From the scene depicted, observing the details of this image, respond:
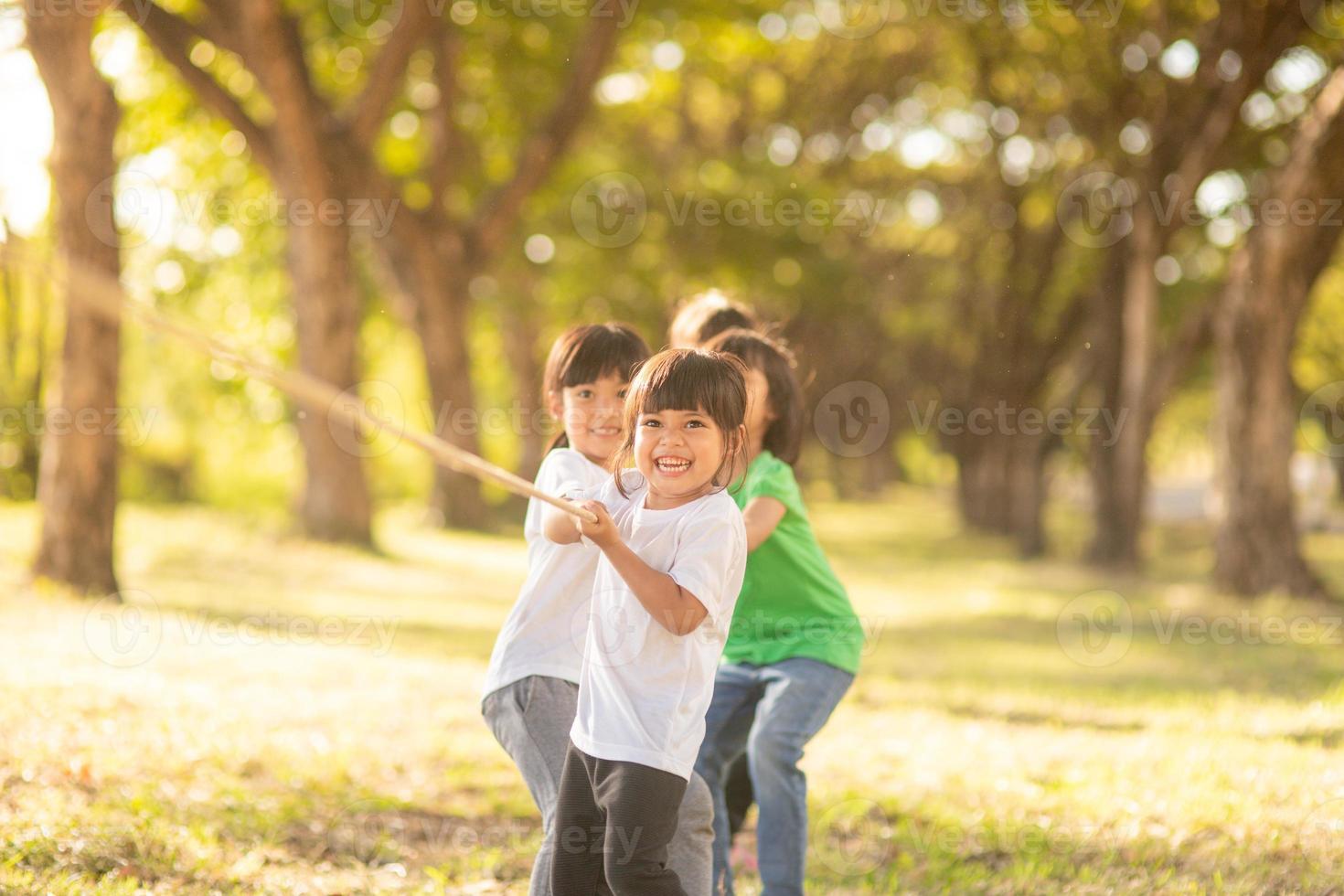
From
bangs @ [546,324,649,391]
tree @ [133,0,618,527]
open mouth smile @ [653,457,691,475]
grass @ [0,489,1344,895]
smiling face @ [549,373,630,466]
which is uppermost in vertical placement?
tree @ [133,0,618,527]

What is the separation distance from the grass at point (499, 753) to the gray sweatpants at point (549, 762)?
47.3 inches

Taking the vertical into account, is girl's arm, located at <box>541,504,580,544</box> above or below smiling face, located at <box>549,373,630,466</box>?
below

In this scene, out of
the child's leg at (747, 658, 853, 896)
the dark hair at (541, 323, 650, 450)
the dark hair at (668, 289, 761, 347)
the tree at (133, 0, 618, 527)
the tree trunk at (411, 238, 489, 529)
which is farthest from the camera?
the tree trunk at (411, 238, 489, 529)

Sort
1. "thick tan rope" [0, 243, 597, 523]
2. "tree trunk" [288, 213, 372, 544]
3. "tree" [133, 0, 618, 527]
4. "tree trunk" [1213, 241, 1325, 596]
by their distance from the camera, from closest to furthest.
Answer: "thick tan rope" [0, 243, 597, 523] < "tree trunk" [1213, 241, 1325, 596] < "tree" [133, 0, 618, 527] < "tree trunk" [288, 213, 372, 544]

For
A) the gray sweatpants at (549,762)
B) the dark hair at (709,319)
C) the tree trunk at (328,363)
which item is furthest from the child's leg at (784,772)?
the tree trunk at (328,363)

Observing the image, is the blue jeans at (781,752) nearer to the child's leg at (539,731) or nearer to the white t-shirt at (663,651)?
the child's leg at (539,731)

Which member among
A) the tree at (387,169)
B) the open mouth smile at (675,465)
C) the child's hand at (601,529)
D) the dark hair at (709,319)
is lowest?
the child's hand at (601,529)

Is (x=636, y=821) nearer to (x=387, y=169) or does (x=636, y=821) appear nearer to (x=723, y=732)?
(x=723, y=732)

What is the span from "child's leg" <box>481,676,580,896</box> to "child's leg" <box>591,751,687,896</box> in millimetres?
274

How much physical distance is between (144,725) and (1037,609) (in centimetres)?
961

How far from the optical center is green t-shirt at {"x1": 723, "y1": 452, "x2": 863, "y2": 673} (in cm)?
400

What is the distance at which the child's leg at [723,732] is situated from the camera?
3988mm

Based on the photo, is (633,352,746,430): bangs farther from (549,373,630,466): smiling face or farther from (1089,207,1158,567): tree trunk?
(1089,207,1158,567): tree trunk

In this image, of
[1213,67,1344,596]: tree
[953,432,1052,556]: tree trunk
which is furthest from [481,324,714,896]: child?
[953,432,1052,556]: tree trunk
